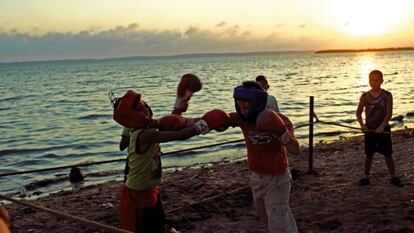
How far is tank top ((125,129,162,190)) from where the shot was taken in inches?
183

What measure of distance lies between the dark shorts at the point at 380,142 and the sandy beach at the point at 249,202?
0.68 meters

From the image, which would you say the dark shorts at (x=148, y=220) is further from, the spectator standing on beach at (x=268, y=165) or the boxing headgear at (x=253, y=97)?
Answer: the boxing headgear at (x=253, y=97)

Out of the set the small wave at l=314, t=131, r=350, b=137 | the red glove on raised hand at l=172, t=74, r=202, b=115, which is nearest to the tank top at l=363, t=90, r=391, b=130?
the red glove on raised hand at l=172, t=74, r=202, b=115

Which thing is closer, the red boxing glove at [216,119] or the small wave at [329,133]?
Answer: the red boxing glove at [216,119]

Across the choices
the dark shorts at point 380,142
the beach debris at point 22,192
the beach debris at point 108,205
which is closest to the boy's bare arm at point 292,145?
the dark shorts at point 380,142

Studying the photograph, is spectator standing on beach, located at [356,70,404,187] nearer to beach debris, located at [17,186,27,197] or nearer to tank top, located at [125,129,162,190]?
tank top, located at [125,129,162,190]

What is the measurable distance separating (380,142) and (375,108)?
1.91 feet

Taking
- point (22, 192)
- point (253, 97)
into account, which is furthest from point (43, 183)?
point (253, 97)

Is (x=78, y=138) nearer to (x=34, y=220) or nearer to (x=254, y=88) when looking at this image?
(x=34, y=220)

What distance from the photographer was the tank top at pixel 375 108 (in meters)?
8.03

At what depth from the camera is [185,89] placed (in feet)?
16.1

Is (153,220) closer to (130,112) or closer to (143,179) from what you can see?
(143,179)

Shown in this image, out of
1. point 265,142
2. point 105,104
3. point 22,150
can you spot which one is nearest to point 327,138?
point 22,150

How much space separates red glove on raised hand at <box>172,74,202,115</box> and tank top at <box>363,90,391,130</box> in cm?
416
